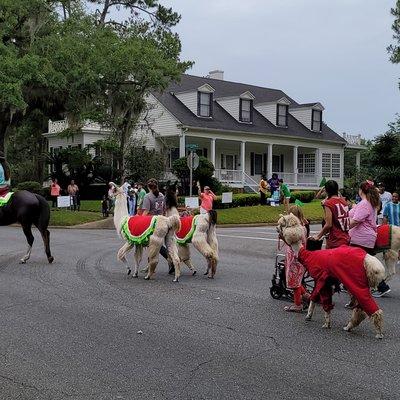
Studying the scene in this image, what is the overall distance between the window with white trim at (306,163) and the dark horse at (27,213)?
3857 cm

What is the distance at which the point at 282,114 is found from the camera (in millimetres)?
47531

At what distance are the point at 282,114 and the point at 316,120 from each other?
365cm

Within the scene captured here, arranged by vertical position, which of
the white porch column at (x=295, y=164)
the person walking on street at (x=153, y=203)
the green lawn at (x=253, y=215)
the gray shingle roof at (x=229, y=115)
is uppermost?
the gray shingle roof at (x=229, y=115)

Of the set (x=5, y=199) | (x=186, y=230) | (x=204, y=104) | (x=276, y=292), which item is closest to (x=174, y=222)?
(x=186, y=230)

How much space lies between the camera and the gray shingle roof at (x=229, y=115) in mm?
41156

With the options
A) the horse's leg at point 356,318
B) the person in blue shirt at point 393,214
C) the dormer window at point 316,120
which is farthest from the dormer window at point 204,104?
the horse's leg at point 356,318

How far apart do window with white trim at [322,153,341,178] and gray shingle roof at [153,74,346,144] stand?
1340 mm

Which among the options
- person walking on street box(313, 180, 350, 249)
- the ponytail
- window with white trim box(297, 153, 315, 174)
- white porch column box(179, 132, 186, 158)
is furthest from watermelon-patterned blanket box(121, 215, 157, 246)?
window with white trim box(297, 153, 315, 174)

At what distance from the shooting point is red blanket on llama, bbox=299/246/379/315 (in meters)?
7.05

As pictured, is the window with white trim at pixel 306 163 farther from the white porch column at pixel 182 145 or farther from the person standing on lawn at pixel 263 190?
the person standing on lawn at pixel 263 190

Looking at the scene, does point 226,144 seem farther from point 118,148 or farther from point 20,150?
point 20,150

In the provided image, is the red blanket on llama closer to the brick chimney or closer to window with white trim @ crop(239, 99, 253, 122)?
window with white trim @ crop(239, 99, 253, 122)

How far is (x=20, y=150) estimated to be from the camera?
5106 centimetres

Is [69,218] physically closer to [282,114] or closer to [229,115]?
[229,115]
